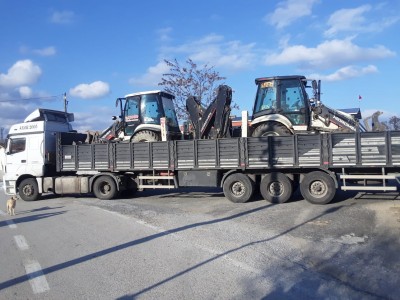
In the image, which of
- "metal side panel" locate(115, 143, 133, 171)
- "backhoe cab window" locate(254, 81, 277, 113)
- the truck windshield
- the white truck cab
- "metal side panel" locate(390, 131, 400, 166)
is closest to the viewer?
"metal side panel" locate(390, 131, 400, 166)

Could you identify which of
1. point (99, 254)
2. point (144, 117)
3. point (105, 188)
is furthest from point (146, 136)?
point (99, 254)

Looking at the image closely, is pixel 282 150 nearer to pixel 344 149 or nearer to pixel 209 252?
pixel 344 149

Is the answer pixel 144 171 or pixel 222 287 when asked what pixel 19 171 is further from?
pixel 222 287

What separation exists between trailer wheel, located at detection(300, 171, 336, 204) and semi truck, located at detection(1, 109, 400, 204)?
0.09 ft

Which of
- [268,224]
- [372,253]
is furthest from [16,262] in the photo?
[372,253]

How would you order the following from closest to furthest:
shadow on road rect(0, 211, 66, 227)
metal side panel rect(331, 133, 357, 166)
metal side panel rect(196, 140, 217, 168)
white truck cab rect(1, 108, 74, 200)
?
shadow on road rect(0, 211, 66, 227)
metal side panel rect(331, 133, 357, 166)
metal side panel rect(196, 140, 217, 168)
white truck cab rect(1, 108, 74, 200)

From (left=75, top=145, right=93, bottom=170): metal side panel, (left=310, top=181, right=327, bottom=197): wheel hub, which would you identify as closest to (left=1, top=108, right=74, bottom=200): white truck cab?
(left=75, top=145, right=93, bottom=170): metal side panel

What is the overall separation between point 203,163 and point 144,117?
3.23 m

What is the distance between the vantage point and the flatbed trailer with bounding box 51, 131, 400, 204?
454 inches

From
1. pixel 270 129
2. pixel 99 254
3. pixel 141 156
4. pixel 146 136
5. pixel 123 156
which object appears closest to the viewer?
pixel 99 254

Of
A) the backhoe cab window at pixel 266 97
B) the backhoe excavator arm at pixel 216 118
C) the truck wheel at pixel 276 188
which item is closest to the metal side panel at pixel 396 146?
the truck wheel at pixel 276 188

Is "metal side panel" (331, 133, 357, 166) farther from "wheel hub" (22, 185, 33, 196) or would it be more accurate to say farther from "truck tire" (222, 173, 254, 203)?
"wheel hub" (22, 185, 33, 196)

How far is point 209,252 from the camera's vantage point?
713cm

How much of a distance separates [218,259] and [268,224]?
10.2ft
